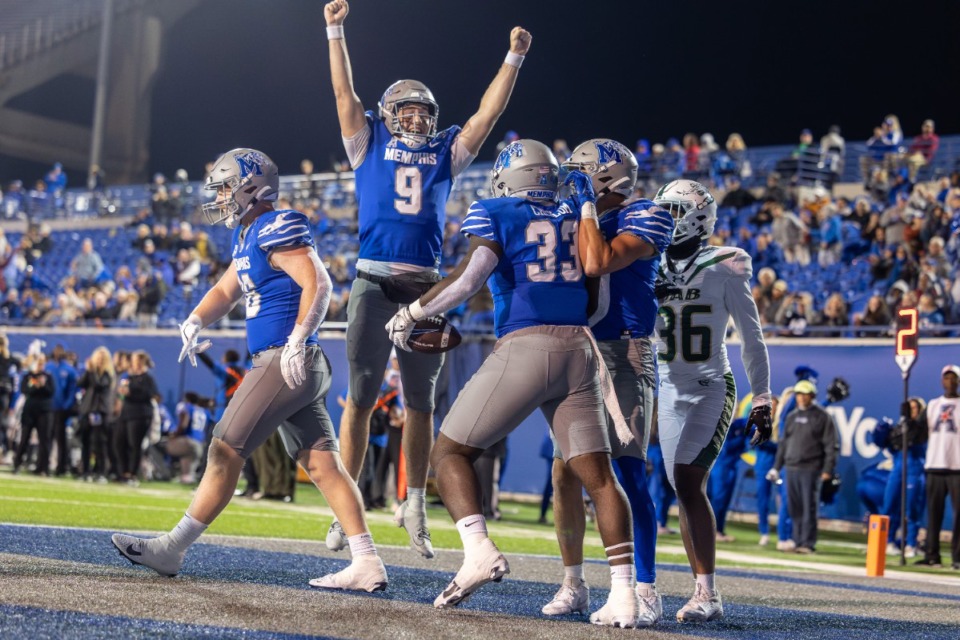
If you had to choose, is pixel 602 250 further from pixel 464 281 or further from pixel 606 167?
pixel 606 167

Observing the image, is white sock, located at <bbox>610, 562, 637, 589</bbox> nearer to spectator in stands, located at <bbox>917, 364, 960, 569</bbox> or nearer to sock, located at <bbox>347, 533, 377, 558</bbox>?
sock, located at <bbox>347, 533, 377, 558</bbox>

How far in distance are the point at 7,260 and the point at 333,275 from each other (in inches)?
354

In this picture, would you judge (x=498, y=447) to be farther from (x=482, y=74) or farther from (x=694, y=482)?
(x=482, y=74)

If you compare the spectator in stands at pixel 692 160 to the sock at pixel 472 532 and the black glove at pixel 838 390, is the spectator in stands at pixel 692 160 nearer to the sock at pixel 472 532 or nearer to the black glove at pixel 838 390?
the black glove at pixel 838 390

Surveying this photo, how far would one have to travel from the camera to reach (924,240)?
16.0m

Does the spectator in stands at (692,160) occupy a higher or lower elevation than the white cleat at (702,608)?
higher

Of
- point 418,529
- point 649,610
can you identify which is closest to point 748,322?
point 649,610

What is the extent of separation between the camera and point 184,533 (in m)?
5.56

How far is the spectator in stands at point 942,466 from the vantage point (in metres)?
11.8

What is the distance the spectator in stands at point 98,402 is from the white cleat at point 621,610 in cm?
1274

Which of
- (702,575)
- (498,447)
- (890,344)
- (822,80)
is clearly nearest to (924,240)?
(890,344)

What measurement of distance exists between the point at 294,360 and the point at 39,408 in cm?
1288

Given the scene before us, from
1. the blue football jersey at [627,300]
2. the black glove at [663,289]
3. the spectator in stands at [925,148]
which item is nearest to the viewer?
the blue football jersey at [627,300]

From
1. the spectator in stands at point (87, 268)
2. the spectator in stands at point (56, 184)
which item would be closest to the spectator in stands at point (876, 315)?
the spectator in stands at point (87, 268)
